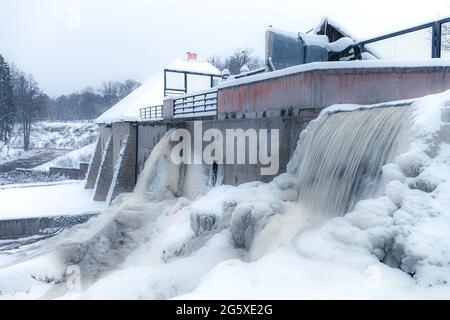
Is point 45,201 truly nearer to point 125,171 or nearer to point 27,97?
point 125,171

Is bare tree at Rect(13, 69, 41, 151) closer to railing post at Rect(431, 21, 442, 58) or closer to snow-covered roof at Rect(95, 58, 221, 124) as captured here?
snow-covered roof at Rect(95, 58, 221, 124)

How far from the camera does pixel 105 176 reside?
22.3 metres

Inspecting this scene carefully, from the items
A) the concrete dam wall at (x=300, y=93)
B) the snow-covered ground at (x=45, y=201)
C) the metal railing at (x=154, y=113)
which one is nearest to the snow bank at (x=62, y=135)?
the metal railing at (x=154, y=113)

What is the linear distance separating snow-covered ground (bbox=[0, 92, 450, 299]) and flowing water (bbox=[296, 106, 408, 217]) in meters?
0.20

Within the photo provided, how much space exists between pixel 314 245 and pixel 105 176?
19468mm

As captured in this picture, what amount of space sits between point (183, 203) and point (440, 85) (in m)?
6.95

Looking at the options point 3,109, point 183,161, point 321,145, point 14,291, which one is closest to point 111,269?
point 14,291

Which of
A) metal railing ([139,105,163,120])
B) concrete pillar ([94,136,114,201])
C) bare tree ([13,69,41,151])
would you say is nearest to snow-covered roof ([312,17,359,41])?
metal railing ([139,105,163,120])

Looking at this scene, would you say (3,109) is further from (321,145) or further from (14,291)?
(321,145)

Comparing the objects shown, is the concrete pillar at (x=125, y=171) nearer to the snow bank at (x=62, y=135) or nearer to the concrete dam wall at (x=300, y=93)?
the concrete dam wall at (x=300, y=93)

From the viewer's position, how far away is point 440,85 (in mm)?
7738

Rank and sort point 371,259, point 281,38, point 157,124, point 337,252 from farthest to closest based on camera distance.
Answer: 1. point 157,124
2. point 281,38
3. point 337,252
4. point 371,259

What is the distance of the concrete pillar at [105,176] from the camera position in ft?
70.9

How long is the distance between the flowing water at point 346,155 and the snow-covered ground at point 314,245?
20cm
